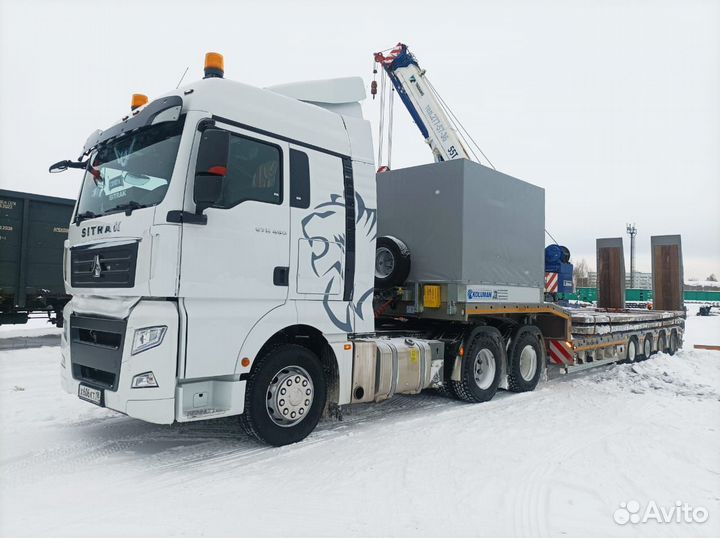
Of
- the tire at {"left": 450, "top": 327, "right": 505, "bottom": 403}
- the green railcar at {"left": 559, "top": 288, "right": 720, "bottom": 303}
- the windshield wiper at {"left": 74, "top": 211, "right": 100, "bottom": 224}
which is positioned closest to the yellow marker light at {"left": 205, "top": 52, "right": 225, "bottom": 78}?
the windshield wiper at {"left": 74, "top": 211, "right": 100, "bottom": 224}

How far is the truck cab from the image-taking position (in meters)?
4.05

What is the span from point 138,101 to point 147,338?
2.66m

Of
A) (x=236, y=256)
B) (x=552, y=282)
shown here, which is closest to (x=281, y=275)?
(x=236, y=256)

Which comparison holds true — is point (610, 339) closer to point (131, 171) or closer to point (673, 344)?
point (673, 344)

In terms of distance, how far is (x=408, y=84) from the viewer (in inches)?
432

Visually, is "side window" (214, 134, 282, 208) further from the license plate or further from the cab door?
the license plate

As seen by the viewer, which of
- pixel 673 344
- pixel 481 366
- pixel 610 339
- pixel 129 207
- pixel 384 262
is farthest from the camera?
pixel 673 344

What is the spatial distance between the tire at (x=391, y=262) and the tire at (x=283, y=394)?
2.27 meters

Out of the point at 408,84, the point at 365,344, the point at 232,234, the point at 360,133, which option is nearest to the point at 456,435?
the point at 365,344

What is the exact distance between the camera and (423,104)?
35.8 ft

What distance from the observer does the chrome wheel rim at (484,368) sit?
24.1ft

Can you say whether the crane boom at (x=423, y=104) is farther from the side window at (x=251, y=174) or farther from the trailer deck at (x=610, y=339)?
the side window at (x=251, y=174)

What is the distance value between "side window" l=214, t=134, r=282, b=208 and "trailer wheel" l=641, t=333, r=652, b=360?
426 inches

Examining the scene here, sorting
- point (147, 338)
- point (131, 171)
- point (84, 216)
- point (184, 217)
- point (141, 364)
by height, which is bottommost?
point (141, 364)
